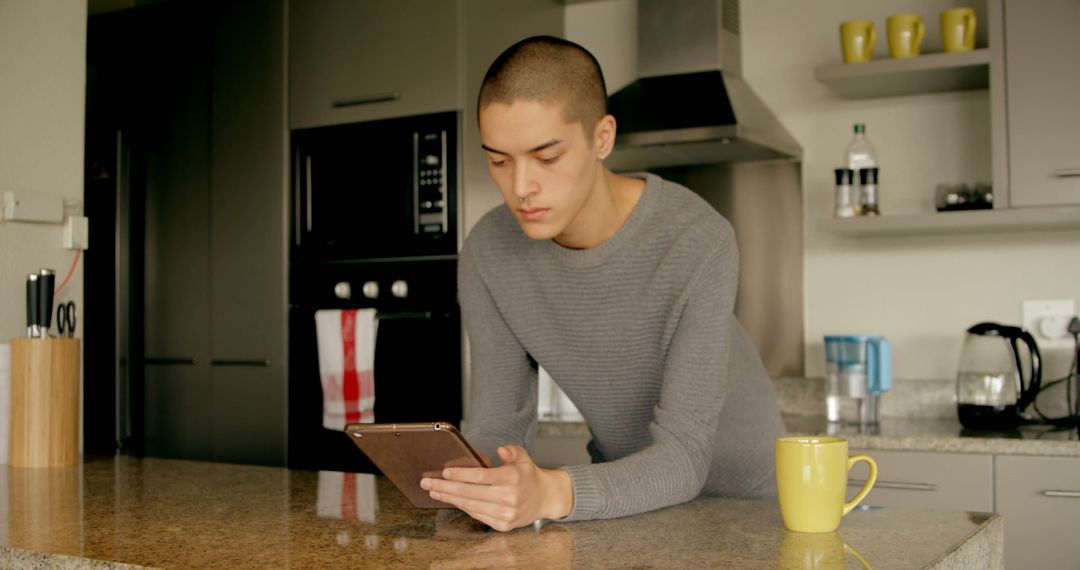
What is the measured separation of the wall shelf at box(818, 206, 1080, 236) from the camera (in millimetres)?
2758

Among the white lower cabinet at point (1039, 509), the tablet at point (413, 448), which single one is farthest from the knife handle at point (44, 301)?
the white lower cabinet at point (1039, 509)

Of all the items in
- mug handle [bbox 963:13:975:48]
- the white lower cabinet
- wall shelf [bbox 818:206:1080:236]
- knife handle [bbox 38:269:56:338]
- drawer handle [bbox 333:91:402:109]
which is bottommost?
the white lower cabinet

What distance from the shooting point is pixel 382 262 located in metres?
3.34

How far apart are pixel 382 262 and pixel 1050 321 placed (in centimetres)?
191

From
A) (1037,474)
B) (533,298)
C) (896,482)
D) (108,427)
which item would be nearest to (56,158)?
(533,298)

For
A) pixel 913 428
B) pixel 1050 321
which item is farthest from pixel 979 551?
pixel 1050 321

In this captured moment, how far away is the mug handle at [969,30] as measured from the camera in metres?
2.91

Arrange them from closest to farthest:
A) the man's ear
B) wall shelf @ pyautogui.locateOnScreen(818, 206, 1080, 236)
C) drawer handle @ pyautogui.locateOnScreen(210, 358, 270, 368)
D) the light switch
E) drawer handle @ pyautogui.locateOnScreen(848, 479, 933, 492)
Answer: the man's ear
the light switch
drawer handle @ pyautogui.locateOnScreen(848, 479, 933, 492)
wall shelf @ pyautogui.locateOnScreen(818, 206, 1080, 236)
drawer handle @ pyautogui.locateOnScreen(210, 358, 270, 368)

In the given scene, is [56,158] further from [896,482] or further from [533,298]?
[896,482]

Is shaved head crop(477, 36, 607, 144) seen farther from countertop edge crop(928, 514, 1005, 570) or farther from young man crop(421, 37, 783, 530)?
countertop edge crop(928, 514, 1005, 570)

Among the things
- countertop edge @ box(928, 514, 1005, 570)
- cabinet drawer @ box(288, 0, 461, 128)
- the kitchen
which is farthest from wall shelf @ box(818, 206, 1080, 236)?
countertop edge @ box(928, 514, 1005, 570)

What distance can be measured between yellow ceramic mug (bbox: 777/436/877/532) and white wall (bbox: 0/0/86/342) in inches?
61.2

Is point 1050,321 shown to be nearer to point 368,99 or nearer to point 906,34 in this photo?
point 906,34

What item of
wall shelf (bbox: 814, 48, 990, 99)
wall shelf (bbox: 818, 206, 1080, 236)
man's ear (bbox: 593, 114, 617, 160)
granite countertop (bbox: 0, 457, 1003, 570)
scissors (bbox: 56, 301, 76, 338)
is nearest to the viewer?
granite countertop (bbox: 0, 457, 1003, 570)
